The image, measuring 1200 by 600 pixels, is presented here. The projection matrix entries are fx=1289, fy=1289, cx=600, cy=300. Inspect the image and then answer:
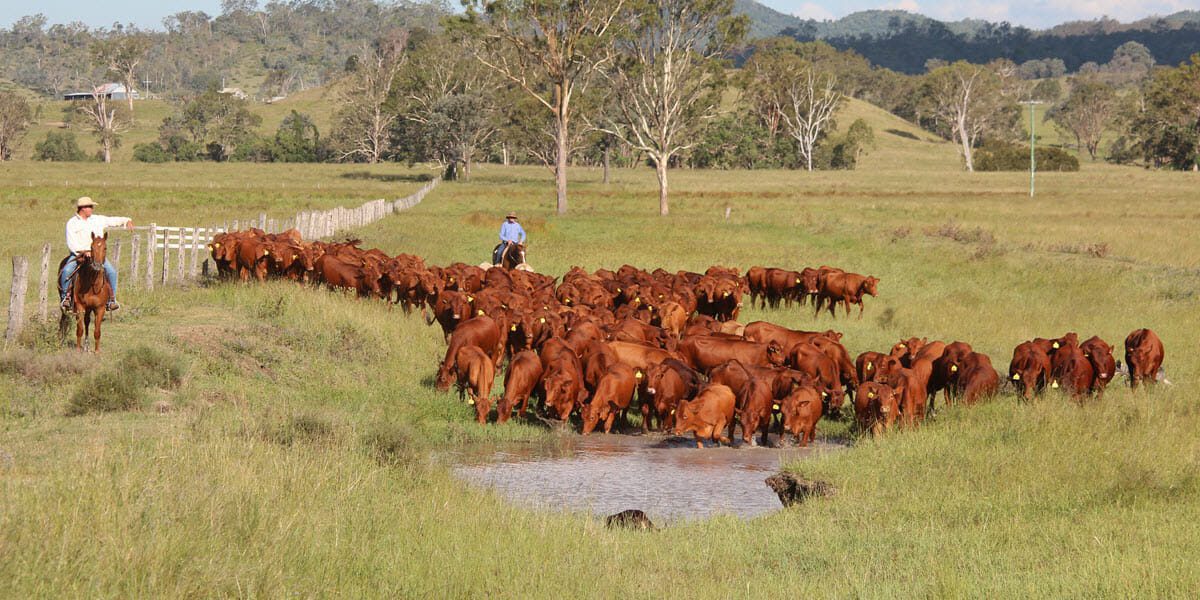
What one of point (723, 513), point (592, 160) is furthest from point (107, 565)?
point (592, 160)

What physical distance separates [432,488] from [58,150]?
123 metres

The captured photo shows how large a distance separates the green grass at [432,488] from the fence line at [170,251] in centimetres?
75

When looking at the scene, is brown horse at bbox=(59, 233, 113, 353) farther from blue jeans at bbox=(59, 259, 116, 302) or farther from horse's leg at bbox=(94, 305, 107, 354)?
blue jeans at bbox=(59, 259, 116, 302)

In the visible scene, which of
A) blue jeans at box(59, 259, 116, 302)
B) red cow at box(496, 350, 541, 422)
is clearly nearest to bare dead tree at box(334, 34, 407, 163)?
blue jeans at box(59, 259, 116, 302)

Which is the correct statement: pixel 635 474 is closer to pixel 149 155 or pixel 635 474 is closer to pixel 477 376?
pixel 477 376

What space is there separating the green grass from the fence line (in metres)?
0.75

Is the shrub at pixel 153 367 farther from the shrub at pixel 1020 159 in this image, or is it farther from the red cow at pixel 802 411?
the shrub at pixel 1020 159

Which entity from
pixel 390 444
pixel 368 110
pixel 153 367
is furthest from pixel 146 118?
pixel 390 444

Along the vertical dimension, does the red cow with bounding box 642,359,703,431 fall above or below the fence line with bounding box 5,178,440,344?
below

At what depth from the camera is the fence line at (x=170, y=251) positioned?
14.9 metres

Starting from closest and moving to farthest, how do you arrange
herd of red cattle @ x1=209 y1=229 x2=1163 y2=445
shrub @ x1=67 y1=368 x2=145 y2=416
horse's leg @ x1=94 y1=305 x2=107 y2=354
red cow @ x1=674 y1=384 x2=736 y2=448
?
1. shrub @ x1=67 y1=368 x2=145 y2=416
2. red cow @ x1=674 y1=384 x2=736 y2=448
3. herd of red cattle @ x1=209 y1=229 x2=1163 y2=445
4. horse's leg @ x1=94 y1=305 x2=107 y2=354

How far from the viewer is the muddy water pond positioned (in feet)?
35.9

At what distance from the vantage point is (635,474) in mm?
12195

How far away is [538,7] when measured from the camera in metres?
51.6
